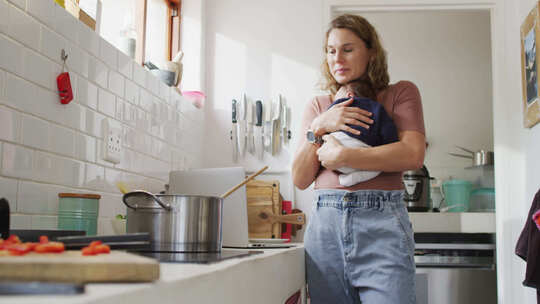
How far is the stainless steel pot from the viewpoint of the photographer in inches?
47.5

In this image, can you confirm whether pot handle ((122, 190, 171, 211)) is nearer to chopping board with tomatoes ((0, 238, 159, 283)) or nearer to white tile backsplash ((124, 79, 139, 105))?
chopping board with tomatoes ((0, 238, 159, 283))

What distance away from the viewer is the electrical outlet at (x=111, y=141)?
76.8 inches

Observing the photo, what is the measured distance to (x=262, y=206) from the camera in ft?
10.0

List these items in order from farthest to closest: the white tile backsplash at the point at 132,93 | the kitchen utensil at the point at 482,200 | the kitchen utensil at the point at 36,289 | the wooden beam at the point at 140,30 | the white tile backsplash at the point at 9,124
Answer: the kitchen utensil at the point at 482,200 < the wooden beam at the point at 140,30 < the white tile backsplash at the point at 132,93 < the white tile backsplash at the point at 9,124 < the kitchen utensil at the point at 36,289

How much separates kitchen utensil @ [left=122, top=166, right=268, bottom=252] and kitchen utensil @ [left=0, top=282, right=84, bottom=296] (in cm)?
70

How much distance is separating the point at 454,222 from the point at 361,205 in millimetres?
2369

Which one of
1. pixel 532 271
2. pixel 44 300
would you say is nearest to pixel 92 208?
pixel 44 300

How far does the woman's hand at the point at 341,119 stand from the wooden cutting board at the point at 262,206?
4.47ft

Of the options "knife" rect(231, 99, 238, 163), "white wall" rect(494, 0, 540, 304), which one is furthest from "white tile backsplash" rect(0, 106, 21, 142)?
"white wall" rect(494, 0, 540, 304)

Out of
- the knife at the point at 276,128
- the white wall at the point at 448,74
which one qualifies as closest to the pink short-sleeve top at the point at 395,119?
the knife at the point at 276,128

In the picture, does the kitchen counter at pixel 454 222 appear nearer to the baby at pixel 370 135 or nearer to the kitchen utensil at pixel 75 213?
the baby at pixel 370 135

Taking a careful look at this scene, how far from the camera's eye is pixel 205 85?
342 centimetres

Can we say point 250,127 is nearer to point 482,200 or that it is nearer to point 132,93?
point 132,93

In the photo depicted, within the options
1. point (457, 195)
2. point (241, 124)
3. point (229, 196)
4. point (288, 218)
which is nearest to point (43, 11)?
point (229, 196)
